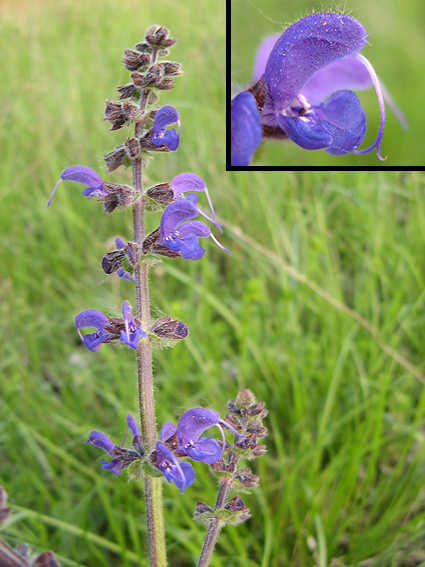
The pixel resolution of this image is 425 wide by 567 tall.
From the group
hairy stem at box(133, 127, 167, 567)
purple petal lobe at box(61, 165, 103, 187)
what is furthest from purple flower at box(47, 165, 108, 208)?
hairy stem at box(133, 127, 167, 567)

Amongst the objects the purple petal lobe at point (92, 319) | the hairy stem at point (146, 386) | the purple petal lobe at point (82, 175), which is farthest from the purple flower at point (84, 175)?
the purple petal lobe at point (92, 319)

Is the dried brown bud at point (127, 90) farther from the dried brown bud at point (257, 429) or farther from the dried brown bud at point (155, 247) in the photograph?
the dried brown bud at point (257, 429)

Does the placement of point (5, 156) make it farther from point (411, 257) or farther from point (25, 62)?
point (411, 257)

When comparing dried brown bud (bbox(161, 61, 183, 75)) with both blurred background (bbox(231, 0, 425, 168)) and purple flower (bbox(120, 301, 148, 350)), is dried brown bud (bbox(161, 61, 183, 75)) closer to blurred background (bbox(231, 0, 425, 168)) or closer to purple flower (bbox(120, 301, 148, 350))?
purple flower (bbox(120, 301, 148, 350))

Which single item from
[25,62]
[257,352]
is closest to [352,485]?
[257,352]

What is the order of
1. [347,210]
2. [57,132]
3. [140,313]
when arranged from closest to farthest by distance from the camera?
1. [140,313]
2. [347,210]
3. [57,132]

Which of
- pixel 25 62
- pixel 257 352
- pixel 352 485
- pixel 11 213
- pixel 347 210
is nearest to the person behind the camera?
pixel 352 485
